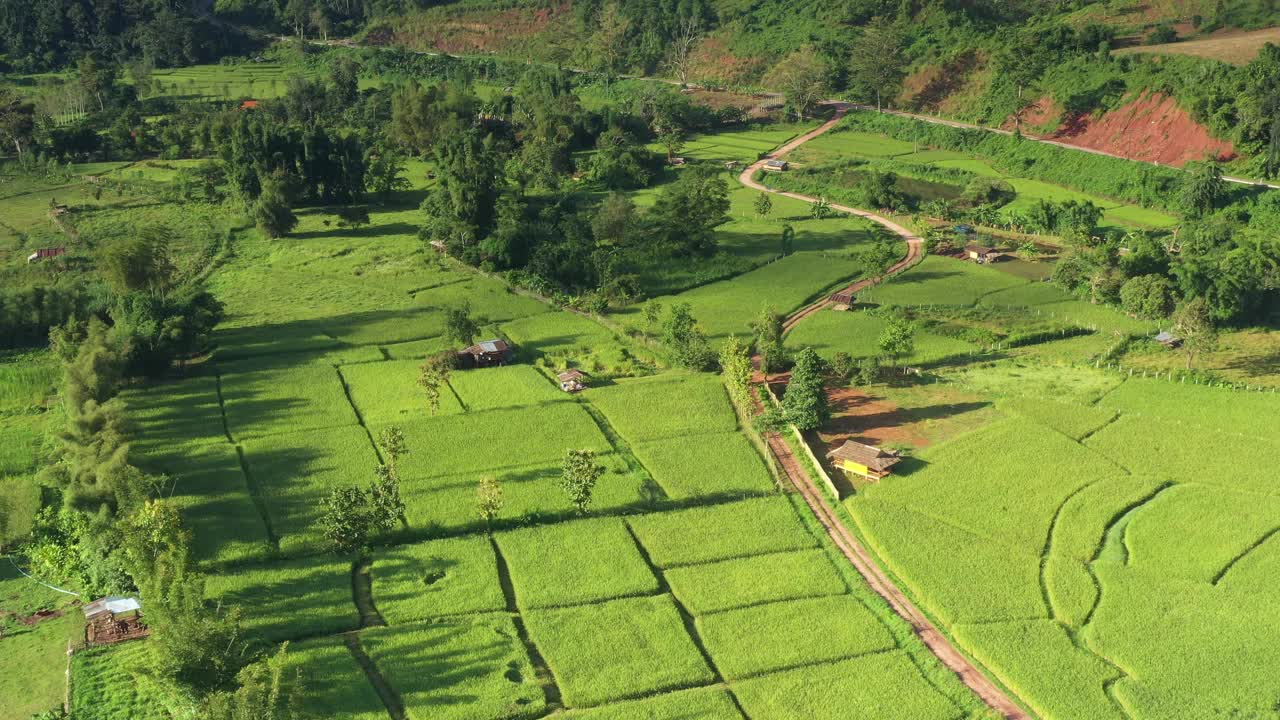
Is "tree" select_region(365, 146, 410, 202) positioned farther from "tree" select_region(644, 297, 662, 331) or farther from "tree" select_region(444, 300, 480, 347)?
"tree" select_region(644, 297, 662, 331)

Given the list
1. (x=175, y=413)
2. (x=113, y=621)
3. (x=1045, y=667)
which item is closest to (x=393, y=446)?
(x=113, y=621)

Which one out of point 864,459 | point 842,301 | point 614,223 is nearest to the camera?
point 864,459

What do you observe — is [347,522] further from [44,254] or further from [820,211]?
[820,211]

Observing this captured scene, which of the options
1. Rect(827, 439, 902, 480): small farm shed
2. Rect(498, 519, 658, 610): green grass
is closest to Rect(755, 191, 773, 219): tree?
Rect(827, 439, 902, 480): small farm shed

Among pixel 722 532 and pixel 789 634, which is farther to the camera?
pixel 722 532

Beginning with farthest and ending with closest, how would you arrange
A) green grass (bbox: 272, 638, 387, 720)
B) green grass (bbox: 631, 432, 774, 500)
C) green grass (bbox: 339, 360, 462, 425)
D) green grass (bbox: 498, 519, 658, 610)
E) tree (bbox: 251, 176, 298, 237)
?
tree (bbox: 251, 176, 298, 237) → green grass (bbox: 339, 360, 462, 425) → green grass (bbox: 631, 432, 774, 500) → green grass (bbox: 498, 519, 658, 610) → green grass (bbox: 272, 638, 387, 720)
